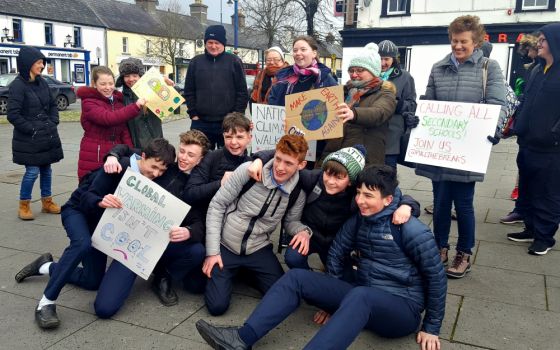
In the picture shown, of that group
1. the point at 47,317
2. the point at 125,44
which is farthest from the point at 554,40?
the point at 125,44

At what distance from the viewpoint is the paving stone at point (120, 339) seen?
3049mm

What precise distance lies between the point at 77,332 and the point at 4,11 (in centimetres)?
4220

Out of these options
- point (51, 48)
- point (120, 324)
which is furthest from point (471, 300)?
point (51, 48)

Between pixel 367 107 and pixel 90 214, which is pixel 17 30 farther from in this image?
pixel 367 107

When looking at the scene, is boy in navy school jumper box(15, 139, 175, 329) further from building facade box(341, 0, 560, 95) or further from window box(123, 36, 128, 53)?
window box(123, 36, 128, 53)

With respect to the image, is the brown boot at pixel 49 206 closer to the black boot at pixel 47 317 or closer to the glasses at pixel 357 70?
the black boot at pixel 47 317

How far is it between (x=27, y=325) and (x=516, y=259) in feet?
13.4

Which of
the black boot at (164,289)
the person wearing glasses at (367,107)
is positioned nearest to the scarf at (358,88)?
the person wearing glasses at (367,107)

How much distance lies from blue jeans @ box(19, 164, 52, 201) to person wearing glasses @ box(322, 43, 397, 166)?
Answer: 3.63 m

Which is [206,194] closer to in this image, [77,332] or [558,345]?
[77,332]

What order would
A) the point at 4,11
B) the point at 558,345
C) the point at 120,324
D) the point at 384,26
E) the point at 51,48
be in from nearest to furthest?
the point at 558,345
the point at 120,324
the point at 384,26
the point at 4,11
the point at 51,48

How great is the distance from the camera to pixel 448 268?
14.0 feet

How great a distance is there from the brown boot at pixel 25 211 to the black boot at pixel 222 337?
3.64 m

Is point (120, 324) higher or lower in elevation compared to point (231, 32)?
lower
